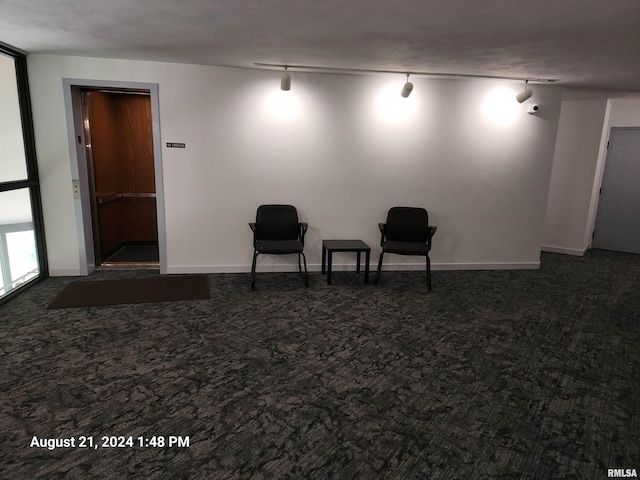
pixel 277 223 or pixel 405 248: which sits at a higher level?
pixel 277 223

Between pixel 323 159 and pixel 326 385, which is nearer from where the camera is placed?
pixel 326 385

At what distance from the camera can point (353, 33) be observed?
10.2ft

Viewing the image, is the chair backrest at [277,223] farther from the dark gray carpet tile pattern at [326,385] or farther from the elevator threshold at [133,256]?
the elevator threshold at [133,256]

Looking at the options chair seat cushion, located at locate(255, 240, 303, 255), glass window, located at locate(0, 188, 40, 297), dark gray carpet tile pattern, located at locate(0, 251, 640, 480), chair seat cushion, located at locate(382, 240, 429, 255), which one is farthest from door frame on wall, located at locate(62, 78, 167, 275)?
chair seat cushion, located at locate(382, 240, 429, 255)

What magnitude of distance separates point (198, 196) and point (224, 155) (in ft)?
1.93

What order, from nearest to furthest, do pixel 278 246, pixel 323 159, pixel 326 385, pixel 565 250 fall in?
pixel 326 385, pixel 278 246, pixel 323 159, pixel 565 250

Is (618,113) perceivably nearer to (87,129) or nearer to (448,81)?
(448,81)

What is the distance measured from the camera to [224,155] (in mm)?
4875

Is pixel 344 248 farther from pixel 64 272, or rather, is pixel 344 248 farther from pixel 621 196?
pixel 621 196

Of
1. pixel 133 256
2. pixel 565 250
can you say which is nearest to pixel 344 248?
pixel 133 256

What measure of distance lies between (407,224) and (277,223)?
163cm

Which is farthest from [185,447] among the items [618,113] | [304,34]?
[618,113]

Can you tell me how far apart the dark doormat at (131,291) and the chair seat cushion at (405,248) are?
2110 millimetres

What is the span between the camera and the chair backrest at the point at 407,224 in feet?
16.8
